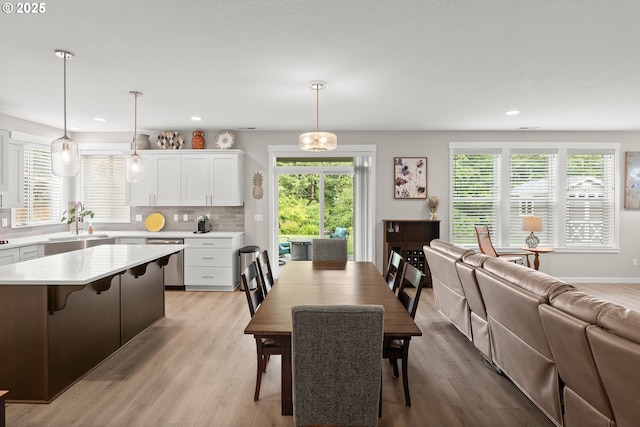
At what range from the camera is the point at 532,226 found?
556 centimetres

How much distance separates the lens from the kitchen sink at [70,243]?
4.79 meters

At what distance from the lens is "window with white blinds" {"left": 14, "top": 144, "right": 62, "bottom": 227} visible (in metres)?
5.32

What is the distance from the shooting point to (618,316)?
1.47m

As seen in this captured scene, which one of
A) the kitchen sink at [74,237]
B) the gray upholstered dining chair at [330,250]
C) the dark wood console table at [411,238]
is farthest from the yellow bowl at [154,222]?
the dark wood console table at [411,238]

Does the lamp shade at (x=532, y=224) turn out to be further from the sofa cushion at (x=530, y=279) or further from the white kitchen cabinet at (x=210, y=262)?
the white kitchen cabinet at (x=210, y=262)

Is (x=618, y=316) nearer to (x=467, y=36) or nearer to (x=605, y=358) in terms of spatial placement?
(x=605, y=358)

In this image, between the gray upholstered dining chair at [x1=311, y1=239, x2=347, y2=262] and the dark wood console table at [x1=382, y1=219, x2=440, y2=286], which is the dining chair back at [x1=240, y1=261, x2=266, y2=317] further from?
the dark wood console table at [x1=382, y1=219, x2=440, y2=286]

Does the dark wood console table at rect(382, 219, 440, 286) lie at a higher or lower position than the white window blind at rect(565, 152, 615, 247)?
lower

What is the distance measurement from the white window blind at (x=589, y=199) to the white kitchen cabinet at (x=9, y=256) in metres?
8.07

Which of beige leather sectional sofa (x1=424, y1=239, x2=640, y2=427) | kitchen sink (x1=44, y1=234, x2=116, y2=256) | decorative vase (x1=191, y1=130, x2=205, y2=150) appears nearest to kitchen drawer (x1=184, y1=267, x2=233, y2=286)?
kitchen sink (x1=44, y1=234, x2=116, y2=256)

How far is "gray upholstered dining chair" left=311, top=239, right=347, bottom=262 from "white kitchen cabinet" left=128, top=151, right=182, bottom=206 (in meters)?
2.75

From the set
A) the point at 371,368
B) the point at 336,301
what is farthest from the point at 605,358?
the point at 336,301

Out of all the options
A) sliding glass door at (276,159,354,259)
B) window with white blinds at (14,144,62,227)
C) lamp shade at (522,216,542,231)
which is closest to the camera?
window with white blinds at (14,144,62,227)

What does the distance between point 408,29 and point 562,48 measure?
1311 millimetres
